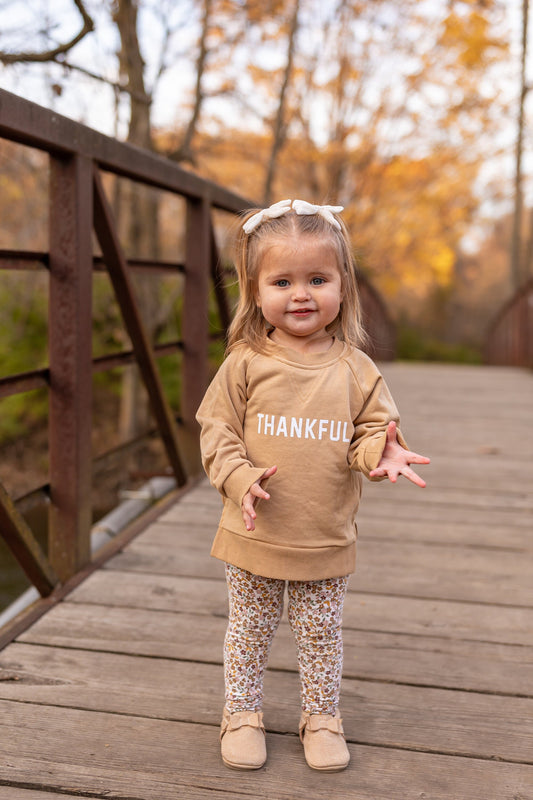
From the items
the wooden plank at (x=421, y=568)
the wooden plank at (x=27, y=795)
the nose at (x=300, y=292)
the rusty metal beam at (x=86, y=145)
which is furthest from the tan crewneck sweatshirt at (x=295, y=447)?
the wooden plank at (x=421, y=568)

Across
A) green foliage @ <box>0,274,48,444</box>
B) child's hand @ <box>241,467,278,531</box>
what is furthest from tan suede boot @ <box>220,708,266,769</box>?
green foliage @ <box>0,274,48,444</box>

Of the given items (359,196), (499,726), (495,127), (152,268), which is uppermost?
(495,127)

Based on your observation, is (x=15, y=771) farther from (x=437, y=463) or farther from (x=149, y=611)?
(x=437, y=463)

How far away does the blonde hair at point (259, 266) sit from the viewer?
1.64 meters

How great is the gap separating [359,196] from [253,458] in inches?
395

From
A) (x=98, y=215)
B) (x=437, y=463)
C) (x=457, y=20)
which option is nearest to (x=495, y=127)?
(x=457, y=20)

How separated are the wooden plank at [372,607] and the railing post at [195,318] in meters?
1.41

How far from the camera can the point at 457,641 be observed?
2270mm

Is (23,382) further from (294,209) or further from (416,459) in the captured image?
(416,459)

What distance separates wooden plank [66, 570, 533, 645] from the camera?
7.71 ft

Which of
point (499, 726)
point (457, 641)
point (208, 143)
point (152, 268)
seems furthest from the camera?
point (208, 143)

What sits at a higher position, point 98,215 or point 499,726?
point 98,215

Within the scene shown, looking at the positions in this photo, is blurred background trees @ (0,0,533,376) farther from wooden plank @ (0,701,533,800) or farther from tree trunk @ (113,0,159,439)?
wooden plank @ (0,701,533,800)

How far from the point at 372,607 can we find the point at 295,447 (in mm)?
1046
